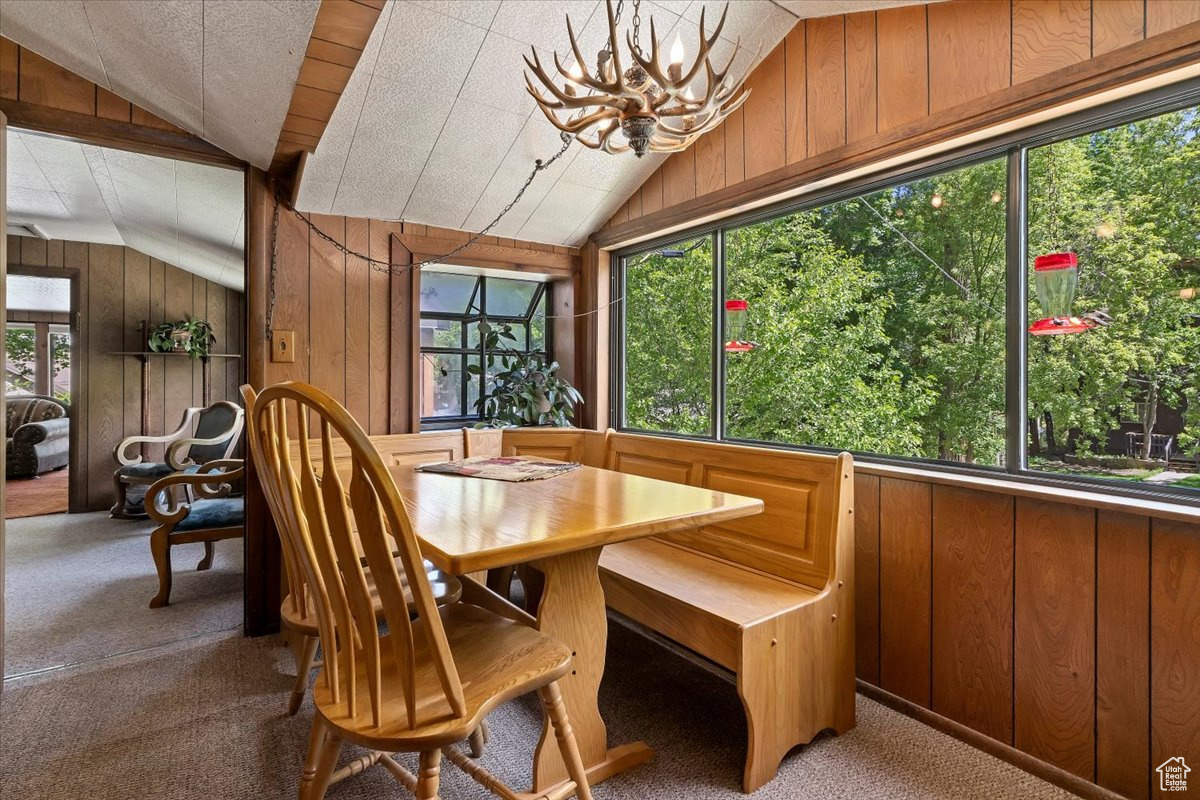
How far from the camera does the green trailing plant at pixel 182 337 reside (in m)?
5.12

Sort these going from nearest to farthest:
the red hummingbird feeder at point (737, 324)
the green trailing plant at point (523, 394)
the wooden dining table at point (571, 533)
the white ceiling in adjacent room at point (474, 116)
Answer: the wooden dining table at point (571, 533) < the white ceiling in adjacent room at point (474, 116) < the red hummingbird feeder at point (737, 324) < the green trailing plant at point (523, 394)

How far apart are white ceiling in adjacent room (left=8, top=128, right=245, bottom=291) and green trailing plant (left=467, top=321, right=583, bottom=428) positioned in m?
1.53

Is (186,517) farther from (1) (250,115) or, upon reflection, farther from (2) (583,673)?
(2) (583,673)

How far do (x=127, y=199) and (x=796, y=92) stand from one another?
3949 mm

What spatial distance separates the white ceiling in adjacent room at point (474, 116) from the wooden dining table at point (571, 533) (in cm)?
147

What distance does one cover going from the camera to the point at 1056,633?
5.38 feet

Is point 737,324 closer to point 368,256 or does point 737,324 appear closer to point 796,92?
point 796,92

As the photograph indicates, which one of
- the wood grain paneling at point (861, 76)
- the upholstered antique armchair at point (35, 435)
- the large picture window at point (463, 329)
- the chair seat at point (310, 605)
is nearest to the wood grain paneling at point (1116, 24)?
the wood grain paneling at point (861, 76)

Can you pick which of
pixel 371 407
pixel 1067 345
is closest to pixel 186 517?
pixel 371 407

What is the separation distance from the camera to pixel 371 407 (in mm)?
2887

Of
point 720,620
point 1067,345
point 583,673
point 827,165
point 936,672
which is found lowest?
point 936,672

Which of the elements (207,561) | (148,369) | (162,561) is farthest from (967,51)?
(148,369)

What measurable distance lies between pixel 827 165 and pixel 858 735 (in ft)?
6.38

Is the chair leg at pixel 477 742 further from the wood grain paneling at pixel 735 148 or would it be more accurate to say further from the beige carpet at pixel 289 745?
the wood grain paneling at pixel 735 148
